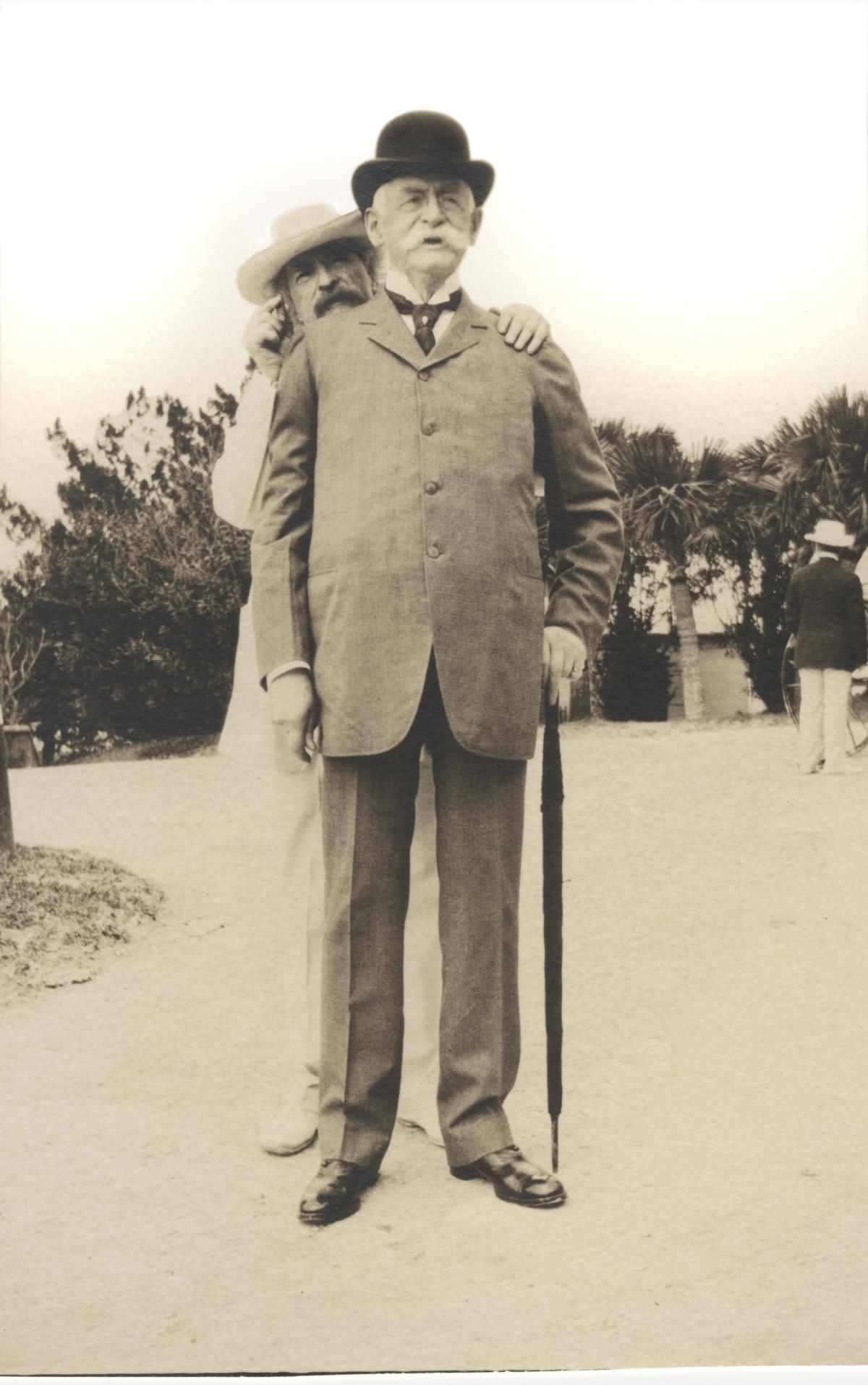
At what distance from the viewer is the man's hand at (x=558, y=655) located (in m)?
3.01

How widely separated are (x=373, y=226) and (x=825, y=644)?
1509mm

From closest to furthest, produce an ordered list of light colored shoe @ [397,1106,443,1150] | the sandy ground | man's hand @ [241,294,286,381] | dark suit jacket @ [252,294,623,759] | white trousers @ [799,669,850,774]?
dark suit jacket @ [252,294,623,759]
the sandy ground
light colored shoe @ [397,1106,443,1150]
man's hand @ [241,294,286,381]
white trousers @ [799,669,850,774]

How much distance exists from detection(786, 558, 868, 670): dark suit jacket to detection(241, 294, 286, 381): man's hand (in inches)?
55.9

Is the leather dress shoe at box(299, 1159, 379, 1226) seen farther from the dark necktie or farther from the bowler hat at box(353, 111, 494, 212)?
the bowler hat at box(353, 111, 494, 212)

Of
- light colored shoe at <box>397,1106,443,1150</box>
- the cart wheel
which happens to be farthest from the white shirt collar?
light colored shoe at <box>397,1106,443,1150</box>

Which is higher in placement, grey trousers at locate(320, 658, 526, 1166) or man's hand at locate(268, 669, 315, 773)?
man's hand at locate(268, 669, 315, 773)

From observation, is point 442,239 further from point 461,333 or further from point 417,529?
point 417,529

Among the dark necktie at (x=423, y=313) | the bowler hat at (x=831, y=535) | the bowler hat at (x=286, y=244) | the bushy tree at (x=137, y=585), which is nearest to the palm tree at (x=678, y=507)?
the bowler hat at (x=831, y=535)

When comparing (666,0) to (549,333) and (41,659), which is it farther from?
(41,659)

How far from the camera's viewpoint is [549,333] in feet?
10.3

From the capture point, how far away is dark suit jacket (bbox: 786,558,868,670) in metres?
3.34

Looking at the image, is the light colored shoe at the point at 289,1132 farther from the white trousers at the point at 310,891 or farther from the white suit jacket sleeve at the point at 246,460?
the white suit jacket sleeve at the point at 246,460

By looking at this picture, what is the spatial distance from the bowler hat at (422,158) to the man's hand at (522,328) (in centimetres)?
28

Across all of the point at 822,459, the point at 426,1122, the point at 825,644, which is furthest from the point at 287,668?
the point at 822,459
